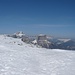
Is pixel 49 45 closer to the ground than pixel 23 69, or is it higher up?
higher up

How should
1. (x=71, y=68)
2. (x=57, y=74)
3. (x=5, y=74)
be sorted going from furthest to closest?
(x=71, y=68) → (x=57, y=74) → (x=5, y=74)

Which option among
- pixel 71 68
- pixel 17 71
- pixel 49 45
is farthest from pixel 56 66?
pixel 49 45

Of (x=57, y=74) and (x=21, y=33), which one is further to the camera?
(x=21, y=33)

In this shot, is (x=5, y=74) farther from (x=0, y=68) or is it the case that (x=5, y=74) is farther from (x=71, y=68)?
(x=71, y=68)

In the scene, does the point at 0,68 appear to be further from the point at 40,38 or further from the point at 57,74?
the point at 40,38

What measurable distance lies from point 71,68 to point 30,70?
7.61 feet

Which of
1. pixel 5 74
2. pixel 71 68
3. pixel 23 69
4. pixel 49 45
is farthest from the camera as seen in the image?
pixel 49 45

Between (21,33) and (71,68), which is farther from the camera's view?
(21,33)

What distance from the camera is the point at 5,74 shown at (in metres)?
8.36

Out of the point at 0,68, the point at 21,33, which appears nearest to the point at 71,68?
the point at 0,68

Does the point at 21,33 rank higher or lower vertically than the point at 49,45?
higher

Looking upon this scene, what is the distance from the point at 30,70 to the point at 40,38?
20.9 metres

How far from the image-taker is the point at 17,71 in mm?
9109

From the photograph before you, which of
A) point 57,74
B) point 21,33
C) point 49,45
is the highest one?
point 21,33
